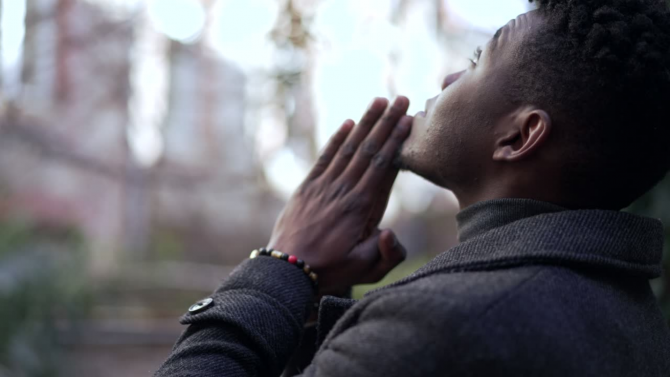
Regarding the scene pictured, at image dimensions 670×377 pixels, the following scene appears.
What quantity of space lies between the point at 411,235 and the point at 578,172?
6382 mm

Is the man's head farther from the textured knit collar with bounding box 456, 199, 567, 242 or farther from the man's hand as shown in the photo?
the man's hand

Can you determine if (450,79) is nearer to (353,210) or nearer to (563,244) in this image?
(353,210)

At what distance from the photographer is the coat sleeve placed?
1.33 m

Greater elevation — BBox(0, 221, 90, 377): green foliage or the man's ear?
the man's ear

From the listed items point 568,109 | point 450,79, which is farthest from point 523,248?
point 450,79

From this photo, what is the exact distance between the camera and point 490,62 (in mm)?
1407

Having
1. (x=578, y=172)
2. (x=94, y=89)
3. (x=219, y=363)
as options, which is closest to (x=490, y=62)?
(x=578, y=172)

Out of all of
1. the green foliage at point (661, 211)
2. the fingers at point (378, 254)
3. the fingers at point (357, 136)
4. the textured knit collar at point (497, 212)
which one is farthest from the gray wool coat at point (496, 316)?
the green foliage at point (661, 211)

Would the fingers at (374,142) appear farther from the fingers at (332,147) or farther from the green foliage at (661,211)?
the green foliage at (661,211)

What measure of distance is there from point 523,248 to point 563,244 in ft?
0.21

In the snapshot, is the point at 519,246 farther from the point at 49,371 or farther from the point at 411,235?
the point at 411,235

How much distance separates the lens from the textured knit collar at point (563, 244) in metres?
1.10

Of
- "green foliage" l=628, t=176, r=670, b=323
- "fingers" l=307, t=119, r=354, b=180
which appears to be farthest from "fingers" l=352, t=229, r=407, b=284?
"green foliage" l=628, t=176, r=670, b=323

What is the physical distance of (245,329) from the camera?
4.48 feet
